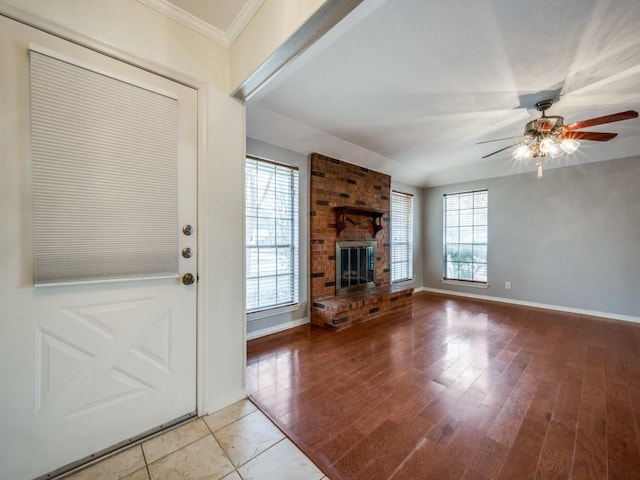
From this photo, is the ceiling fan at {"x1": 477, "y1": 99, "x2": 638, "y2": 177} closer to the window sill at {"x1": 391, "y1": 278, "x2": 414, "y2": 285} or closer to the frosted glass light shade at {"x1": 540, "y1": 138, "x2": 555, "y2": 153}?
the frosted glass light shade at {"x1": 540, "y1": 138, "x2": 555, "y2": 153}

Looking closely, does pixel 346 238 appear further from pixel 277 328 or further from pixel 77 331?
pixel 77 331

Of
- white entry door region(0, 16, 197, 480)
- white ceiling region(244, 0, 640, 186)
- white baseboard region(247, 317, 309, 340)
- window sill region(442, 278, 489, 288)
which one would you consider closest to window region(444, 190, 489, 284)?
window sill region(442, 278, 489, 288)

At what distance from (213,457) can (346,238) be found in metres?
3.12

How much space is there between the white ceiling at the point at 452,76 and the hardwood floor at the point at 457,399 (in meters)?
2.30

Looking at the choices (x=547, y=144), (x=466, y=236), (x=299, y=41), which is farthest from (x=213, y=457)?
(x=466, y=236)

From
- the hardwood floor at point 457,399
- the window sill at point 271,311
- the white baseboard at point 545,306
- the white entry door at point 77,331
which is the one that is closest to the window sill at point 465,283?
the white baseboard at point 545,306

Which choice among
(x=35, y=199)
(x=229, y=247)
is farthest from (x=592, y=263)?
(x=35, y=199)

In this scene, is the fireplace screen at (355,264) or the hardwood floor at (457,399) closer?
→ the hardwood floor at (457,399)

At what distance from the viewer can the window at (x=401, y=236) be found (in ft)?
17.2

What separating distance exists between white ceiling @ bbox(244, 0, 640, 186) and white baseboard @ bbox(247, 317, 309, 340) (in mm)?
2334

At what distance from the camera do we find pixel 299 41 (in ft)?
4.13

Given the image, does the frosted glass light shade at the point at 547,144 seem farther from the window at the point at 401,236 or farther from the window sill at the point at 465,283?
the window sill at the point at 465,283

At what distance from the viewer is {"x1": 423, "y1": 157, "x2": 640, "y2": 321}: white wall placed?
370 cm

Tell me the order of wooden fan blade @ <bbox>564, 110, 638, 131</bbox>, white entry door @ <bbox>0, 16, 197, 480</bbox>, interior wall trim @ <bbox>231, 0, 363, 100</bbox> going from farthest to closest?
wooden fan blade @ <bbox>564, 110, 638, 131</bbox> < white entry door @ <bbox>0, 16, 197, 480</bbox> < interior wall trim @ <bbox>231, 0, 363, 100</bbox>
